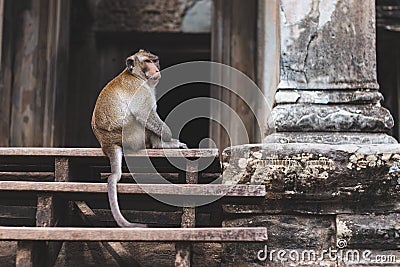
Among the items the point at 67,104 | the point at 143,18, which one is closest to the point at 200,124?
the point at 143,18

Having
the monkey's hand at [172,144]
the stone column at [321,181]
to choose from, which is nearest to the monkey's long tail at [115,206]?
the stone column at [321,181]

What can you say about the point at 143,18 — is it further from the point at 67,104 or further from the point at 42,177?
the point at 42,177

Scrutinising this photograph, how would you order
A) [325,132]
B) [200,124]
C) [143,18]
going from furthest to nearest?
[200,124], [143,18], [325,132]

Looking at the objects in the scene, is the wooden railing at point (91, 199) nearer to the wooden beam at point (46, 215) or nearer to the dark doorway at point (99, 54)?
the wooden beam at point (46, 215)

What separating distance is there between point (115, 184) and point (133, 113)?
891mm

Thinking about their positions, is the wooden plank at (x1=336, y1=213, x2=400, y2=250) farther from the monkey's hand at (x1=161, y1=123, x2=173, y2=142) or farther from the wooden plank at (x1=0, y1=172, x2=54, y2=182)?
the wooden plank at (x1=0, y1=172, x2=54, y2=182)

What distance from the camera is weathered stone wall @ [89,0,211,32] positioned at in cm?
792

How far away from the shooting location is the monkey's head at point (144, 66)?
419 centimetres

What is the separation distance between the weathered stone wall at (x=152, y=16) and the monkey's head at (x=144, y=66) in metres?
3.73

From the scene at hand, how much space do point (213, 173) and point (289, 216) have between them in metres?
0.49

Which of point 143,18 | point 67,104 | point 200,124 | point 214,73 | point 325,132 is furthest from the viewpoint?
point 200,124

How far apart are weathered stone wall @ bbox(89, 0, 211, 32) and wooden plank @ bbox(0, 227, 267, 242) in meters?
5.15

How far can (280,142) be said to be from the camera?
134 inches

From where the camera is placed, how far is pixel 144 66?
13.8 ft
